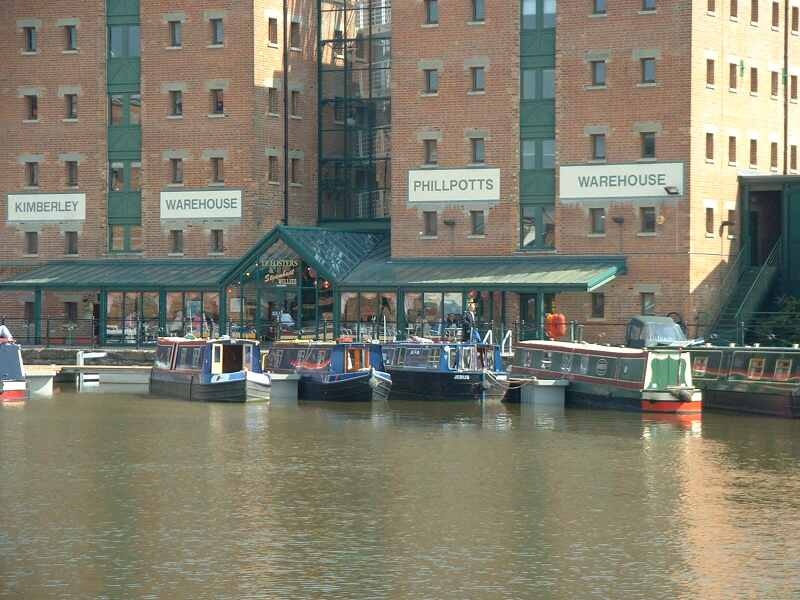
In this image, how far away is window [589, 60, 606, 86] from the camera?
288 ft

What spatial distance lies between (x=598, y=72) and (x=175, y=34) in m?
23.8

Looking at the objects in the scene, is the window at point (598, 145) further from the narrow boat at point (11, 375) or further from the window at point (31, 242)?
the window at point (31, 242)

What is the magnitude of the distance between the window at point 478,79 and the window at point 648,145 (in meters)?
8.44

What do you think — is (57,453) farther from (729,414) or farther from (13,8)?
(13,8)

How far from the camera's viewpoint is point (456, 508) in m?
46.8

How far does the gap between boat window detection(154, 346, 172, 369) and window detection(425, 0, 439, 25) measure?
2190cm

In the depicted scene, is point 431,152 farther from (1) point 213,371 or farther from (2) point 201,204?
(1) point 213,371

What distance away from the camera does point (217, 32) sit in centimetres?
9750

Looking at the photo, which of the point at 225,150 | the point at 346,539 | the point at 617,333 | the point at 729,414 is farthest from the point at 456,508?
the point at 225,150

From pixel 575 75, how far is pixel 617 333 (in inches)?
486

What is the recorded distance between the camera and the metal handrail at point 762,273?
86.1 metres

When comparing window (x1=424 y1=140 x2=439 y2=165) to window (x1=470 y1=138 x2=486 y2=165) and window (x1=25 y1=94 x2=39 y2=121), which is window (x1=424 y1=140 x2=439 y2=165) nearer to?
window (x1=470 y1=138 x2=486 y2=165)

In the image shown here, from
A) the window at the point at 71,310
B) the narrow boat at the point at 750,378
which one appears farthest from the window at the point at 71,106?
the narrow boat at the point at 750,378

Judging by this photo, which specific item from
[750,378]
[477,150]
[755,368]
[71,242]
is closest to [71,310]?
[71,242]
